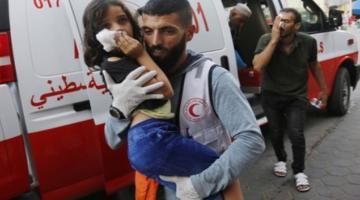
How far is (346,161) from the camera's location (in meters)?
4.21

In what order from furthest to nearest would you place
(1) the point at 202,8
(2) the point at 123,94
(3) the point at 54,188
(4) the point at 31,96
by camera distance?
(1) the point at 202,8, (3) the point at 54,188, (4) the point at 31,96, (2) the point at 123,94

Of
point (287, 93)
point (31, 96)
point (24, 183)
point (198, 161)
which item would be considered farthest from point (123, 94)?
point (287, 93)

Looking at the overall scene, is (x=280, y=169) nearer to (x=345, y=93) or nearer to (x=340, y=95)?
(x=340, y=95)

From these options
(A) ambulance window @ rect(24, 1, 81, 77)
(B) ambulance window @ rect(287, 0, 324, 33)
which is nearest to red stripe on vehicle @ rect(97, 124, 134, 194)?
(A) ambulance window @ rect(24, 1, 81, 77)

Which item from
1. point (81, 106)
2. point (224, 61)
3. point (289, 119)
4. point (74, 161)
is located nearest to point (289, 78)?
point (289, 119)

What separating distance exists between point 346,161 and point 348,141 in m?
0.66

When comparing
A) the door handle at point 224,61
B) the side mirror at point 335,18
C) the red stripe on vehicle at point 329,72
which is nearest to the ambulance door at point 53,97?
the door handle at point 224,61

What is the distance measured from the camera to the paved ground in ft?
11.7

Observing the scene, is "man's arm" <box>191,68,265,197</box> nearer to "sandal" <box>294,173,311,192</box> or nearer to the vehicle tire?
"sandal" <box>294,173,311,192</box>

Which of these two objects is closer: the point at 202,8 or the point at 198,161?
the point at 198,161

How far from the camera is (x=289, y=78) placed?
142 inches

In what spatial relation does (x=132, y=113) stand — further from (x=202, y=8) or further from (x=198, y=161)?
(x=202, y=8)

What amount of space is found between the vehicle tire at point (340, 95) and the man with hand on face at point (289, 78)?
1.90 meters

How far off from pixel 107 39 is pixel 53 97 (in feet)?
4.03
